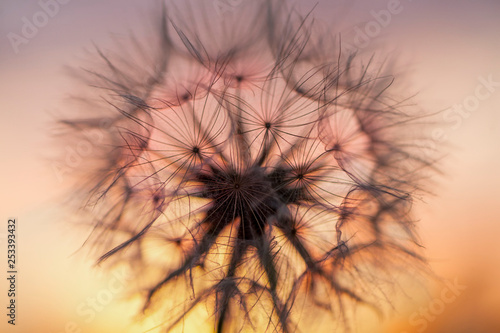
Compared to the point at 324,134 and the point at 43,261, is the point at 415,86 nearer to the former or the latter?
the point at 324,134

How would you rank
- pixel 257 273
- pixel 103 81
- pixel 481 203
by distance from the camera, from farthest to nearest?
pixel 481 203 < pixel 103 81 < pixel 257 273

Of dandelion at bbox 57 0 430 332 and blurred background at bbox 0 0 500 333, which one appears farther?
blurred background at bbox 0 0 500 333

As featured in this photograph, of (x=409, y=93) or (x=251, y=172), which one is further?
(x=409, y=93)

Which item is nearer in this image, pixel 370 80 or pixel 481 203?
pixel 370 80

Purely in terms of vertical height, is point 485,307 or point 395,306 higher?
point 395,306

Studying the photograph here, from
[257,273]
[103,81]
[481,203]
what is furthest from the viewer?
[481,203]

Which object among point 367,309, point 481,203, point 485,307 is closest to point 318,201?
point 367,309
